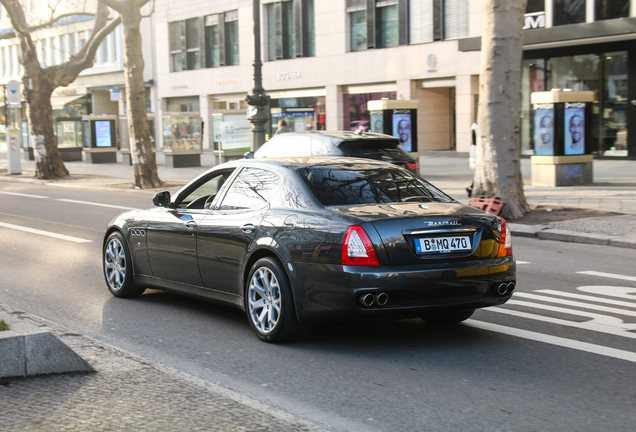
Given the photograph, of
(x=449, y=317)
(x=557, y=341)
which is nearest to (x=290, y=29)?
(x=449, y=317)

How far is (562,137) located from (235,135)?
42.5ft

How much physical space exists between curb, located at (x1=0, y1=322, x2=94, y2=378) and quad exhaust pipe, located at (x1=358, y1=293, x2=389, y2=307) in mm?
1773

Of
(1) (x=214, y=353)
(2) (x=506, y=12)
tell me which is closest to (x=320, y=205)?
(1) (x=214, y=353)

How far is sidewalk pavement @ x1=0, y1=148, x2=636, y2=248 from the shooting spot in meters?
12.5

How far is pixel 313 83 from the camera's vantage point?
38812 mm

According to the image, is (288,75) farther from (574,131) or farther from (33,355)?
(33,355)

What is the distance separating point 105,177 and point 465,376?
981 inches

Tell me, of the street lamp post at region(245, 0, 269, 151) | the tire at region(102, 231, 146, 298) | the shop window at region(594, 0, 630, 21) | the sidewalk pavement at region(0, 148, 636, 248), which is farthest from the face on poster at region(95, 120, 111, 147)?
the tire at region(102, 231, 146, 298)

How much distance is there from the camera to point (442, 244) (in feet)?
19.1

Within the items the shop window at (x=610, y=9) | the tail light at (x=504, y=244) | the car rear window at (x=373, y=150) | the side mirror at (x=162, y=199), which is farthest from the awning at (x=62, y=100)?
the tail light at (x=504, y=244)

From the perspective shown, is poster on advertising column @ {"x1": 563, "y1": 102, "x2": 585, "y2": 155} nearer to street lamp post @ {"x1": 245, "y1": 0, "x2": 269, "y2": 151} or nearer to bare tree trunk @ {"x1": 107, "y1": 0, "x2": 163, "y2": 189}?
street lamp post @ {"x1": 245, "y1": 0, "x2": 269, "y2": 151}

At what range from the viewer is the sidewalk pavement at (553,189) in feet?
40.9

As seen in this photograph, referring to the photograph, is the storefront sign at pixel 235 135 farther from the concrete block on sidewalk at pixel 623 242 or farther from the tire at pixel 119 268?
the tire at pixel 119 268

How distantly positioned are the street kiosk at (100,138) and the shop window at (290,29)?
Answer: 8.46m
